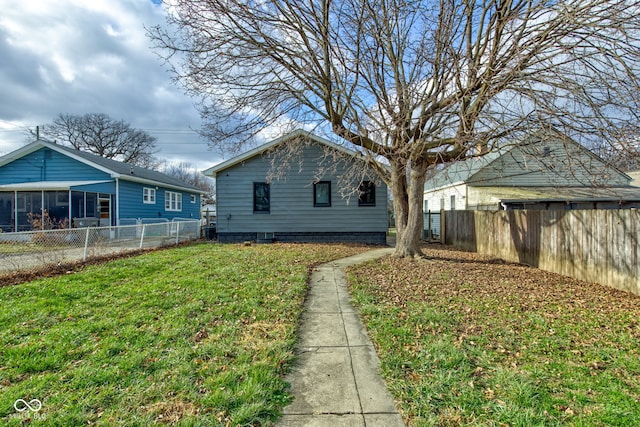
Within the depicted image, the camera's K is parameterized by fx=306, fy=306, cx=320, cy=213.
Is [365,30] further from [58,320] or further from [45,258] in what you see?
[45,258]

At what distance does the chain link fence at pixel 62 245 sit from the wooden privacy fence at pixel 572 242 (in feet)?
40.3

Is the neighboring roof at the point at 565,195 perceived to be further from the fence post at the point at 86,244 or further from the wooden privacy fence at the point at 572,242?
the fence post at the point at 86,244

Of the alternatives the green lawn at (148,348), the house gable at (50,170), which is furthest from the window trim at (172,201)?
the green lawn at (148,348)

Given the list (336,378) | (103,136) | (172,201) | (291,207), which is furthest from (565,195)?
(103,136)

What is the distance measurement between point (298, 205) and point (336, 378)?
1091 cm

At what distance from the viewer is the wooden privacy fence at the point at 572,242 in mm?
6152

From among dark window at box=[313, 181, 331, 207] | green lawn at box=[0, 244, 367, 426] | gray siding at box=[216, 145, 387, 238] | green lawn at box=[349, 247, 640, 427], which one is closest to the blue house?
gray siding at box=[216, 145, 387, 238]

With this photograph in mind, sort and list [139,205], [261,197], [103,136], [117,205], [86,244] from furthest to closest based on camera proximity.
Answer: [103,136]
[139,205]
[117,205]
[261,197]
[86,244]

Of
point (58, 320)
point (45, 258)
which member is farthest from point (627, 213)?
point (45, 258)

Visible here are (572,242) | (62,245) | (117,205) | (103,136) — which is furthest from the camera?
(103,136)

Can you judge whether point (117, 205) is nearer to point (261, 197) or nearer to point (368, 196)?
point (261, 197)

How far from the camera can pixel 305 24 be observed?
742 centimetres

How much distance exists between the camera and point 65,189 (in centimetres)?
1460

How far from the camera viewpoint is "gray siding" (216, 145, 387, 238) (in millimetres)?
13547
